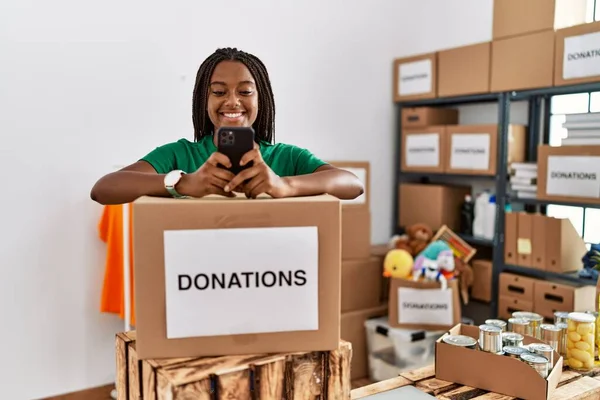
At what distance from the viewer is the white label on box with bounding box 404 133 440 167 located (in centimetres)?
346

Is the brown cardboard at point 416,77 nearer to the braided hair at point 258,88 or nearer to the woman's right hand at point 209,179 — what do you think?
the braided hair at point 258,88

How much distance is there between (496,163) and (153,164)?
2381 mm

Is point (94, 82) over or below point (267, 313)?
over

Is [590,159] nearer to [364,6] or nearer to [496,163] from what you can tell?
[496,163]

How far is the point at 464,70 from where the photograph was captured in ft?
10.6

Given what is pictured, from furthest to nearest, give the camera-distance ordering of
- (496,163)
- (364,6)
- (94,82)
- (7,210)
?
(364,6)
(496,163)
(94,82)
(7,210)

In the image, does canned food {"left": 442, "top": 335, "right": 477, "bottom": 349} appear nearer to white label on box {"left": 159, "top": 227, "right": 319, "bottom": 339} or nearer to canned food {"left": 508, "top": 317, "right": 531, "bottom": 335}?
canned food {"left": 508, "top": 317, "right": 531, "bottom": 335}

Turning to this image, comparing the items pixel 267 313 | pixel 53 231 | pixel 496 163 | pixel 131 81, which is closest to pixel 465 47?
pixel 496 163

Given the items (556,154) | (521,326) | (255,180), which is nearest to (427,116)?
(556,154)

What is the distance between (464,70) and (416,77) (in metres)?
0.39

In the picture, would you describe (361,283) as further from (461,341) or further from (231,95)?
(231,95)

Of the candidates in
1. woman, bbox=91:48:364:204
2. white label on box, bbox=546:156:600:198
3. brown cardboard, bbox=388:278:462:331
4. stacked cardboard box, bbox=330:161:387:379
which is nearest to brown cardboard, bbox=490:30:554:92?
white label on box, bbox=546:156:600:198

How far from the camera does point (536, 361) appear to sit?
1.40m

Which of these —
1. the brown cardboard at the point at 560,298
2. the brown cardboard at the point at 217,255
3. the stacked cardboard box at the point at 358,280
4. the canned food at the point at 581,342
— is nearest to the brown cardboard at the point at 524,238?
the brown cardboard at the point at 560,298
